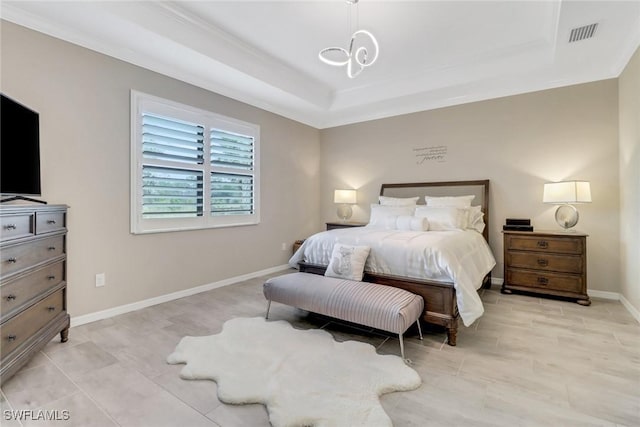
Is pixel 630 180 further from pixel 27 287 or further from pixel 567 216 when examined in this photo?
pixel 27 287

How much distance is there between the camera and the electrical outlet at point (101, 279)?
2967mm

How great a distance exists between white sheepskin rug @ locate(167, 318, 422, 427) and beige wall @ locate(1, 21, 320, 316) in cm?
130

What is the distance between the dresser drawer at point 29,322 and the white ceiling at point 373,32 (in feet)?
7.45

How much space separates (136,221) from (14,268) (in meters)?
1.47

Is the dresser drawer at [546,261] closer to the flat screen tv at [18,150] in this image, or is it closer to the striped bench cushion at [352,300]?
the striped bench cushion at [352,300]

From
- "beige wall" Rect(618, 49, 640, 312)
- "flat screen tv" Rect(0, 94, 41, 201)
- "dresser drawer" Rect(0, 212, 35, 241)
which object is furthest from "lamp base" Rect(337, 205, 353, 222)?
"dresser drawer" Rect(0, 212, 35, 241)

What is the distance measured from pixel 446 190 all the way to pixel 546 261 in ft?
5.16

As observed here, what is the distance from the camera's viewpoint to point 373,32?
3189mm

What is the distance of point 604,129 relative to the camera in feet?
11.8

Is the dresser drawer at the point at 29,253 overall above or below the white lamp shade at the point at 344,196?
below

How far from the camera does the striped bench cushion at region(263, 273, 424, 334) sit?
7.27 ft

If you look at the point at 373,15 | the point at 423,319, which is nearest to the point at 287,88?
the point at 373,15

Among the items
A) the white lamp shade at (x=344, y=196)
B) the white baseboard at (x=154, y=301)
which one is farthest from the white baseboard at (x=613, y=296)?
the white baseboard at (x=154, y=301)

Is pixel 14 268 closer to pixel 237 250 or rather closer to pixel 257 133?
pixel 237 250
